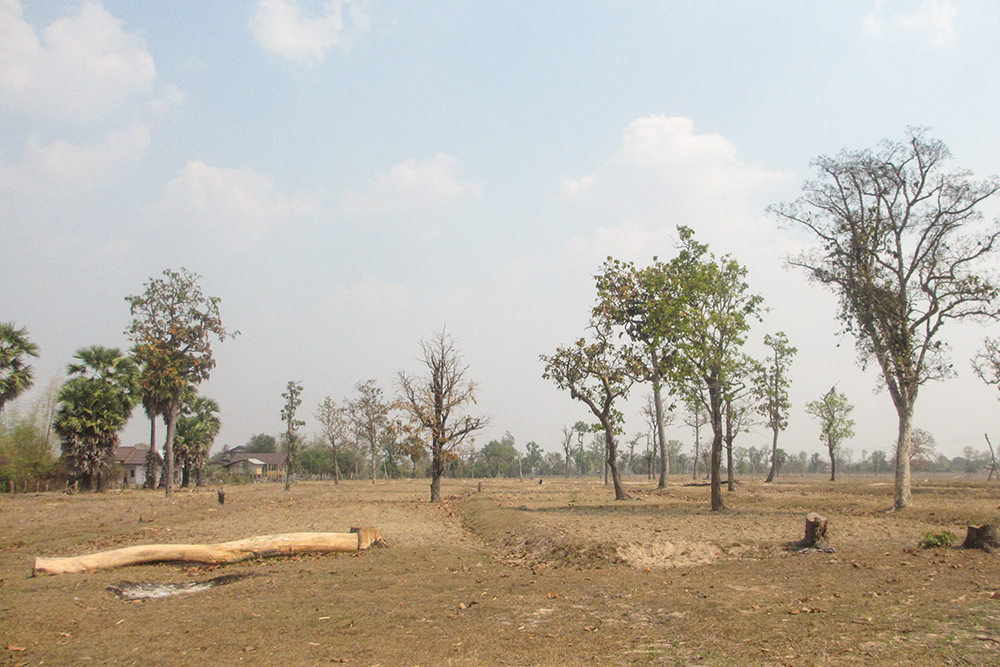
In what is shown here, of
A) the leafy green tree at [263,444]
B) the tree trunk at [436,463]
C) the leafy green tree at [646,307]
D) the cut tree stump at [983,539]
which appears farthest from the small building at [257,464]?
the cut tree stump at [983,539]

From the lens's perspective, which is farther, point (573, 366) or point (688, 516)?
point (573, 366)

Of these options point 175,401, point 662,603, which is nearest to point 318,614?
point 662,603

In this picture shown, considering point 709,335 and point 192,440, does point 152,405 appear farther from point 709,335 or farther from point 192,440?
point 709,335

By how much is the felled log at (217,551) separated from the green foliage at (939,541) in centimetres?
1420

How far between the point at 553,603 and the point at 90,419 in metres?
Answer: 44.4

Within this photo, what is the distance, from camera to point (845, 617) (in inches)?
320

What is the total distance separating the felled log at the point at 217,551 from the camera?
42.6ft

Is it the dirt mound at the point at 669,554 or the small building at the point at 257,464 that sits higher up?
the dirt mound at the point at 669,554

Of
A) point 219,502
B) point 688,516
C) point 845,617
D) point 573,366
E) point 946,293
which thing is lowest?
point 219,502

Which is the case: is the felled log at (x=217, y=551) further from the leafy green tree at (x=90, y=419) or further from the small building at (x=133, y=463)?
the small building at (x=133, y=463)

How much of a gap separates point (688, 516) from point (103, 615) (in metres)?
17.9

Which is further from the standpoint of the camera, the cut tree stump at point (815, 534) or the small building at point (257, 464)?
the small building at point (257, 464)

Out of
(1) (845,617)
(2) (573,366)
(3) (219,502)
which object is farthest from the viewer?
(3) (219,502)

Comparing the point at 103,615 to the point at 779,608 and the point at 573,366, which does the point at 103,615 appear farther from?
the point at 573,366
